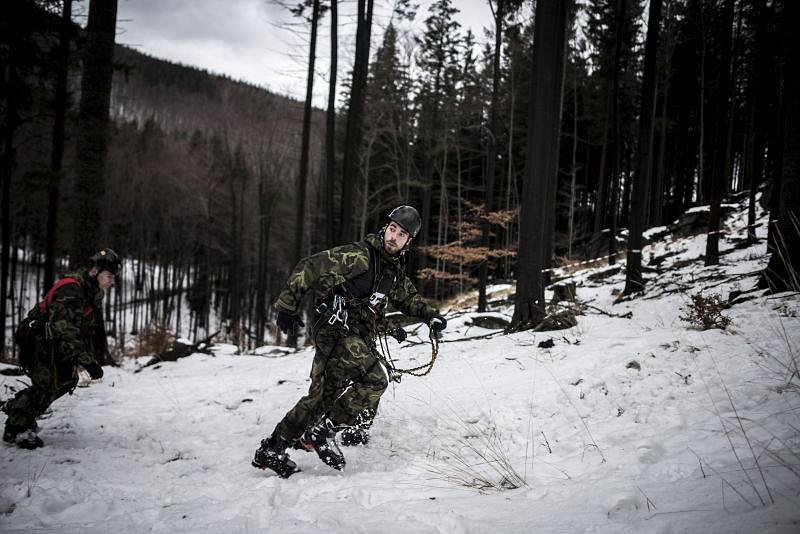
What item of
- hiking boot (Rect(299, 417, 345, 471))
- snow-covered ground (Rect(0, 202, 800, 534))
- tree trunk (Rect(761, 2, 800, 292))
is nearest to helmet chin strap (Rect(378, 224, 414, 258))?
hiking boot (Rect(299, 417, 345, 471))

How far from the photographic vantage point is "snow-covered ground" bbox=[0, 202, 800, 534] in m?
2.22

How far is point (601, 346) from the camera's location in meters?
5.34

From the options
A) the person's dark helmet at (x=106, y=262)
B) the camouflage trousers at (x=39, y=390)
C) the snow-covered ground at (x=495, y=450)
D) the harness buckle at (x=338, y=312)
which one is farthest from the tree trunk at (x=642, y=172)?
the camouflage trousers at (x=39, y=390)

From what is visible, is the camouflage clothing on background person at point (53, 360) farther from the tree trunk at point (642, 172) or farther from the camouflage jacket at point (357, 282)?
the tree trunk at point (642, 172)

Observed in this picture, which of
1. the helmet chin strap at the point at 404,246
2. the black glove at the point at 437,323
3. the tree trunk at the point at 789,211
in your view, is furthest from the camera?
the tree trunk at the point at 789,211

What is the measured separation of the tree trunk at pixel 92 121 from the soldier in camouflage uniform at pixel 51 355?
4.26m

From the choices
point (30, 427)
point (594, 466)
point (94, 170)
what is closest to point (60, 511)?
point (30, 427)

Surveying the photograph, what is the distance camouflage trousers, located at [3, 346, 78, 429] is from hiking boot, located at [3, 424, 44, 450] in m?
0.04

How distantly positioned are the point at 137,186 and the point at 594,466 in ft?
140

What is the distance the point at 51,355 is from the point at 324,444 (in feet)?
10.2

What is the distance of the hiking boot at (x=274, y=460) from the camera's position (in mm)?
3201

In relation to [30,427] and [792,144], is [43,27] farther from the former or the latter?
[792,144]

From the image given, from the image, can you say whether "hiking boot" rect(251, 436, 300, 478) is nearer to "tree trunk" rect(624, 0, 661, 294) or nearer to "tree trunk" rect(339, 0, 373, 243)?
"tree trunk" rect(339, 0, 373, 243)

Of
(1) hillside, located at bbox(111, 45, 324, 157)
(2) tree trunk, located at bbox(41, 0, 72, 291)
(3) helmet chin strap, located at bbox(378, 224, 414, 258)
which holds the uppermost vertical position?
(1) hillside, located at bbox(111, 45, 324, 157)
